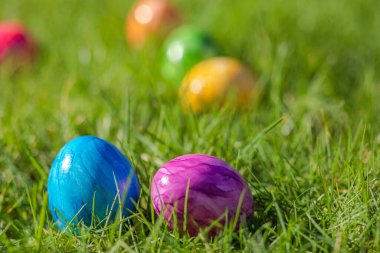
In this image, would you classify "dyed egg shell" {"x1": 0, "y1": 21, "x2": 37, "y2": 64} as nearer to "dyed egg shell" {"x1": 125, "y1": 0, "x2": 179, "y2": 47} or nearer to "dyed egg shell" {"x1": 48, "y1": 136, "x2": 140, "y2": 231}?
"dyed egg shell" {"x1": 125, "y1": 0, "x2": 179, "y2": 47}

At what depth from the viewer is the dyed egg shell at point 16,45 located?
116 inches

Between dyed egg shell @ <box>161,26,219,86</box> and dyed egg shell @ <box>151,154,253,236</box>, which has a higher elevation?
dyed egg shell @ <box>161,26,219,86</box>

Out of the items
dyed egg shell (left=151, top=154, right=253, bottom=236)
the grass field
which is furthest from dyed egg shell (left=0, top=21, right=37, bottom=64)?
dyed egg shell (left=151, top=154, right=253, bottom=236)

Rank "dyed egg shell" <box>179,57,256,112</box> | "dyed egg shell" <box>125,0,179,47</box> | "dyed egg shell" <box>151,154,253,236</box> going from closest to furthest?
"dyed egg shell" <box>151,154,253,236</box> < "dyed egg shell" <box>179,57,256,112</box> < "dyed egg shell" <box>125,0,179,47</box>

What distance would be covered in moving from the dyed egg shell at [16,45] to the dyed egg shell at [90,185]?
1.51 metres

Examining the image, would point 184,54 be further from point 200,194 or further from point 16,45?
point 200,194

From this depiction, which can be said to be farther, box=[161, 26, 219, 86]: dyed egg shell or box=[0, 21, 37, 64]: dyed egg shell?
box=[0, 21, 37, 64]: dyed egg shell

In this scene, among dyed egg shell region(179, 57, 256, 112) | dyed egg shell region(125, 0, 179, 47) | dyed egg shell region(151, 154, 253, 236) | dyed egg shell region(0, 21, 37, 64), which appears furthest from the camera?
dyed egg shell region(125, 0, 179, 47)

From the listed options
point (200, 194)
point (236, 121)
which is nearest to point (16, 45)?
point (236, 121)

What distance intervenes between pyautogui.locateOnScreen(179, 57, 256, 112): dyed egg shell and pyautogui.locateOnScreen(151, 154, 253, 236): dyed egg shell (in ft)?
2.64

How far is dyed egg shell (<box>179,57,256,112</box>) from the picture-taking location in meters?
2.38

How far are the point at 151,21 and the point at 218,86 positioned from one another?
3.13 ft

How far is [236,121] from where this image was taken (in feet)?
7.34

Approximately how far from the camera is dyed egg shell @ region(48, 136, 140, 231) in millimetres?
1571
